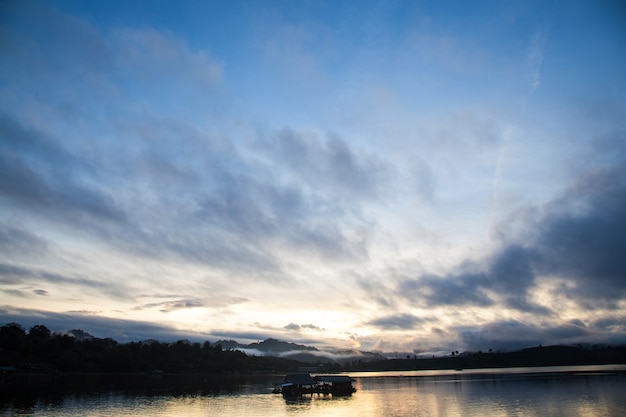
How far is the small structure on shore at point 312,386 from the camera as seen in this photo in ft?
273

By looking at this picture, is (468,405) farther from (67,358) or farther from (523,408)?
(67,358)

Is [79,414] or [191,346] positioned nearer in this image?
[79,414]

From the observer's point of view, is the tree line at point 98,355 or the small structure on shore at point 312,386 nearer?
the small structure on shore at point 312,386

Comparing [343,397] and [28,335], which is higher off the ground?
[28,335]

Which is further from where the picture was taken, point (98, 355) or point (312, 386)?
point (98, 355)

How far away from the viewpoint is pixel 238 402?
6675 centimetres

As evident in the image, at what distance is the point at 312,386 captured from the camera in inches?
3452

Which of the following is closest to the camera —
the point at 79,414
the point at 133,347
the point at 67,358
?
Result: the point at 79,414

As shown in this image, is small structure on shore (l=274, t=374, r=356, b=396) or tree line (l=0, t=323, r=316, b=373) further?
tree line (l=0, t=323, r=316, b=373)

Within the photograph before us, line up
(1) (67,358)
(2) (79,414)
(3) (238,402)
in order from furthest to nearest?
(1) (67,358), (3) (238,402), (2) (79,414)

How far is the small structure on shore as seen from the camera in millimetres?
83312

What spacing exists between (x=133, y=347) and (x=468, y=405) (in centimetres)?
14827

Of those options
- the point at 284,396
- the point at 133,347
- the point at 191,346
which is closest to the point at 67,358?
the point at 133,347

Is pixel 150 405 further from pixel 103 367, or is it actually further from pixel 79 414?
pixel 103 367
